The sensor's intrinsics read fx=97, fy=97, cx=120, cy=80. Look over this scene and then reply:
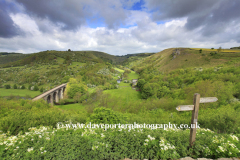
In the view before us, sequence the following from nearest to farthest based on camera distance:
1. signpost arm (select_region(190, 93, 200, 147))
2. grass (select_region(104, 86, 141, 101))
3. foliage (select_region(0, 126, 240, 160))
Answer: foliage (select_region(0, 126, 240, 160)) < signpost arm (select_region(190, 93, 200, 147)) < grass (select_region(104, 86, 141, 101))

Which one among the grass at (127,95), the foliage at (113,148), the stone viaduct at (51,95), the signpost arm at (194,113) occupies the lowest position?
the grass at (127,95)

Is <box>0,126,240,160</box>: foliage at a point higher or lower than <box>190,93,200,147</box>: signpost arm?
lower

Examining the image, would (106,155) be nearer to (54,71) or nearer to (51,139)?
(51,139)

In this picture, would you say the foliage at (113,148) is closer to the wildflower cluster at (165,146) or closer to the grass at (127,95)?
the wildflower cluster at (165,146)

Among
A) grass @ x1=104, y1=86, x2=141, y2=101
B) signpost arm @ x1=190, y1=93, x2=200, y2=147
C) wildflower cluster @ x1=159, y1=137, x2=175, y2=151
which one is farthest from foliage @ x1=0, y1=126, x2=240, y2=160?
grass @ x1=104, y1=86, x2=141, y2=101

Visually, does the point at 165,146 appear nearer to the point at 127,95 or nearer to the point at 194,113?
the point at 194,113

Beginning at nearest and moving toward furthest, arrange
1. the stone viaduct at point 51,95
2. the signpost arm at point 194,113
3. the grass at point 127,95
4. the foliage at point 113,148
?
the foliage at point 113,148, the signpost arm at point 194,113, the stone viaduct at point 51,95, the grass at point 127,95

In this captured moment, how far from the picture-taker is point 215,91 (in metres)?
23.0

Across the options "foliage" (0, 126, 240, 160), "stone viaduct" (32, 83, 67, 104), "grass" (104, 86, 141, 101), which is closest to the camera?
"foliage" (0, 126, 240, 160)

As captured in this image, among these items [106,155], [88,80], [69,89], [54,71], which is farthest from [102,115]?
[54,71]

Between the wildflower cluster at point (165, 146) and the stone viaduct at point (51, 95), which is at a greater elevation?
the wildflower cluster at point (165, 146)

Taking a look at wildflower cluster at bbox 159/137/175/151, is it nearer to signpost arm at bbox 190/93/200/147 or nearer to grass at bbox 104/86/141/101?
signpost arm at bbox 190/93/200/147

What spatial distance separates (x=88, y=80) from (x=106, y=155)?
8573 cm

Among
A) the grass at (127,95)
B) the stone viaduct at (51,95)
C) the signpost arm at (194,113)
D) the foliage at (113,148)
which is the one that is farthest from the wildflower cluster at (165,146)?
the grass at (127,95)
